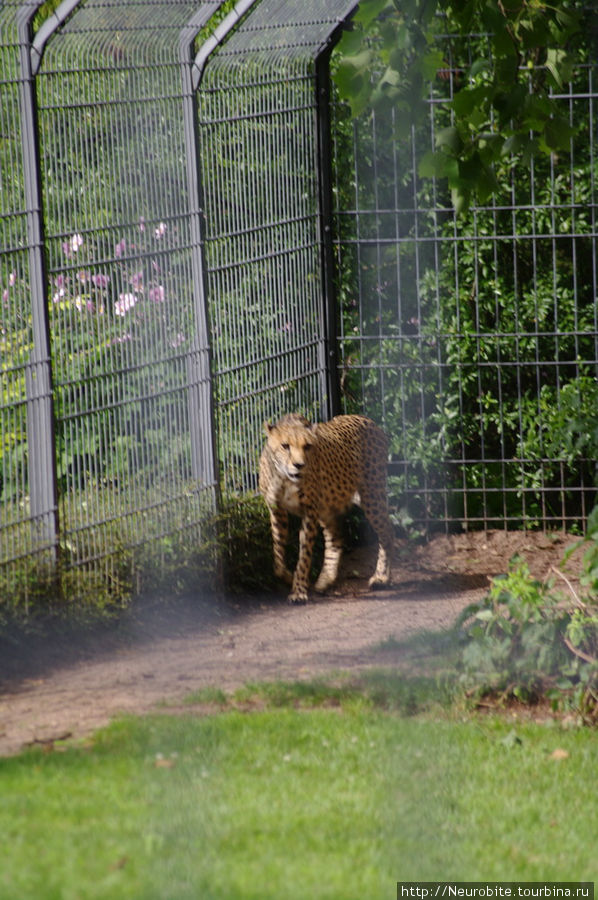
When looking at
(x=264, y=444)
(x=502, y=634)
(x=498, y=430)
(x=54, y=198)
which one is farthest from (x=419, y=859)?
(x=498, y=430)

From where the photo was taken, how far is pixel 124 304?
5004 millimetres

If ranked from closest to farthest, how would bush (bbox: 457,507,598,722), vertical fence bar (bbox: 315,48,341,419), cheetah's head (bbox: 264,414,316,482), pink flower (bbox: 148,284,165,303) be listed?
bush (bbox: 457,507,598,722)
pink flower (bbox: 148,284,165,303)
cheetah's head (bbox: 264,414,316,482)
vertical fence bar (bbox: 315,48,341,419)

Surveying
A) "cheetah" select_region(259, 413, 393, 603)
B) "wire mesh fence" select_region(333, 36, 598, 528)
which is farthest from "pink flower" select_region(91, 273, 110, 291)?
"wire mesh fence" select_region(333, 36, 598, 528)

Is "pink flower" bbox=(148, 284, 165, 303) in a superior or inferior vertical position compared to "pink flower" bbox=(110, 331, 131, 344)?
superior

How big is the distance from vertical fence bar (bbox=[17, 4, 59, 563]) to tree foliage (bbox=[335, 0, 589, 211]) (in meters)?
1.93

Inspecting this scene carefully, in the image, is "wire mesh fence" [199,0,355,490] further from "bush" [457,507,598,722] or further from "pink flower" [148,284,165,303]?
"bush" [457,507,598,722]

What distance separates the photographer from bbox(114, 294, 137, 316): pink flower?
496cm

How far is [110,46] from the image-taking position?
16.0ft

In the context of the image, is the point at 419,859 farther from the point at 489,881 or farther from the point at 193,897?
the point at 193,897

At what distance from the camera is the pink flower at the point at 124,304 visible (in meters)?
4.96

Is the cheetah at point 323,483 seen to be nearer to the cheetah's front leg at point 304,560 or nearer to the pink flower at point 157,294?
the cheetah's front leg at point 304,560

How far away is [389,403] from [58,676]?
2685mm

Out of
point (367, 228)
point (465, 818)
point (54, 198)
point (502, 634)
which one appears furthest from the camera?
point (367, 228)

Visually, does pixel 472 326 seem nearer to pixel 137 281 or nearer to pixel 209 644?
pixel 137 281
